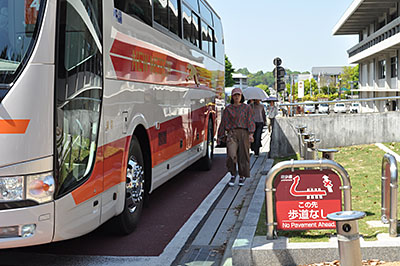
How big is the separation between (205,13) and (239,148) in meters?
4.64

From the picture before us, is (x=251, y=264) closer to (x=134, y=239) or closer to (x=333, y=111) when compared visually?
(x=134, y=239)

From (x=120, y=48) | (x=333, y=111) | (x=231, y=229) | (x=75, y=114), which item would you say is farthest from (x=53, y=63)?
(x=333, y=111)

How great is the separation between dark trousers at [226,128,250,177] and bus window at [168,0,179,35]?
2301 mm

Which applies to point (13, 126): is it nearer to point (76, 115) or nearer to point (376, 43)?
point (76, 115)

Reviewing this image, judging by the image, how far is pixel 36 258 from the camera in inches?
250

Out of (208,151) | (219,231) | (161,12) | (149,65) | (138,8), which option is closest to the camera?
(219,231)

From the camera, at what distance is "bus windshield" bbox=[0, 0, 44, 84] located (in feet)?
16.6

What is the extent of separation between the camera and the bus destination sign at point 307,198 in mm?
6070

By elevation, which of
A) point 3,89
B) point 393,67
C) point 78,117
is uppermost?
point 393,67

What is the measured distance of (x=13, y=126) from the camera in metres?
4.95

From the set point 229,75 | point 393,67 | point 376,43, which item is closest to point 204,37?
point 393,67

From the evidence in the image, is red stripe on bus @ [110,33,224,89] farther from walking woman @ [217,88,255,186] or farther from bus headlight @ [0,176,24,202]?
bus headlight @ [0,176,24,202]

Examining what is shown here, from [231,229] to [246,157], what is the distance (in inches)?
145

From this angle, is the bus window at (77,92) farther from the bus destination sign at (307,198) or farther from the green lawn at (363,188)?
the green lawn at (363,188)
